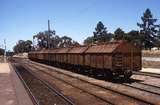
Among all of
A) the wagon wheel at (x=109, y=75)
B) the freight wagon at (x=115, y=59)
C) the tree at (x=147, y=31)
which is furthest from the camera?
the tree at (x=147, y=31)

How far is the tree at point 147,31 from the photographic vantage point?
327ft

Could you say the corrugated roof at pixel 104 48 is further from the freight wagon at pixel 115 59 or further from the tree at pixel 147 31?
the tree at pixel 147 31

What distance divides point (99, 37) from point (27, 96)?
11600 centimetres

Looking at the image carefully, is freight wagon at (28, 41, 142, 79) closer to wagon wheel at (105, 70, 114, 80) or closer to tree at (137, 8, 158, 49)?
wagon wheel at (105, 70, 114, 80)

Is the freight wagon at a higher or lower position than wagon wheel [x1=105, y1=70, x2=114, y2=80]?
higher

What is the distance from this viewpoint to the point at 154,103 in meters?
13.6

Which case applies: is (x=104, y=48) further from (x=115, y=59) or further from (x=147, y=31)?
(x=147, y=31)

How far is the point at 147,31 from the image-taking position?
103m

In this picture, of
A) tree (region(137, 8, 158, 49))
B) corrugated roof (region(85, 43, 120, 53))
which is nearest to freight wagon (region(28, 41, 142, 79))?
corrugated roof (region(85, 43, 120, 53))

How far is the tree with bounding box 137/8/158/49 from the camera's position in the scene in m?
99.6

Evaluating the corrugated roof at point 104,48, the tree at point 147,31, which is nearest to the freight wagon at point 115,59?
the corrugated roof at point 104,48

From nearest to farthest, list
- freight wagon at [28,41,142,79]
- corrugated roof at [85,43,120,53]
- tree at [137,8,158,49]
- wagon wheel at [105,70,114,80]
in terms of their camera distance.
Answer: freight wagon at [28,41,142,79], corrugated roof at [85,43,120,53], wagon wheel at [105,70,114,80], tree at [137,8,158,49]

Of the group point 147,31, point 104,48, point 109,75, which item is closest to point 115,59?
point 109,75

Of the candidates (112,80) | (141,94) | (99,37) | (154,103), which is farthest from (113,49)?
(99,37)
